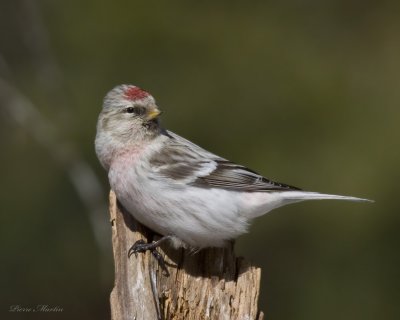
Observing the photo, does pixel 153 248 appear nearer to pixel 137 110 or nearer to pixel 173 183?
pixel 173 183

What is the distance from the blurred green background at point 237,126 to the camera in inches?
301

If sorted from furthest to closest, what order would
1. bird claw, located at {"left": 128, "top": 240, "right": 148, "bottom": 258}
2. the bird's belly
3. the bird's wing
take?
the bird's wing < the bird's belly < bird claw, located at {"left": 128, "top": 240, "right": 148, "bottom": 258}

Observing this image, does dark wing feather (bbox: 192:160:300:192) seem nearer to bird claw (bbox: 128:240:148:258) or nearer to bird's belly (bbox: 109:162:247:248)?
bird's belly (bbox: 109:162:247:248)

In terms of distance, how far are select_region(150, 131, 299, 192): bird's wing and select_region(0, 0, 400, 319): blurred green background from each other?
190 cm

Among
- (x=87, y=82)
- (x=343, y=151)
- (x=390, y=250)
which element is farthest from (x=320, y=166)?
(x=87, y=82)

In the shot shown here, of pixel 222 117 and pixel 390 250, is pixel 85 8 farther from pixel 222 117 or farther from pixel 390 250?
pixel 390 250

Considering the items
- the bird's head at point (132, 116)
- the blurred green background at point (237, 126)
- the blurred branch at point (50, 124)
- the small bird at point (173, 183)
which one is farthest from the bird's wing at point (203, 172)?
the blurred green background at point (237, 126)

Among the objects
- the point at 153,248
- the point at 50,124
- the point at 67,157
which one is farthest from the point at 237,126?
the point at 153,248

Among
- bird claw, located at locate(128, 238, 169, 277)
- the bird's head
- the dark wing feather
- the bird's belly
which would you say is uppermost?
the bird's head

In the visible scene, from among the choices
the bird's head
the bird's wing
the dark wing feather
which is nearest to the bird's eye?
the bird's head

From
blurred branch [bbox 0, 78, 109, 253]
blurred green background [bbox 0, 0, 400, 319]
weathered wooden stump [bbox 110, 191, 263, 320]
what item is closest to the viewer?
weathered wooden stump [bbox 110, 191, 263, 320]

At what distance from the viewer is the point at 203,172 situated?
5.23 m

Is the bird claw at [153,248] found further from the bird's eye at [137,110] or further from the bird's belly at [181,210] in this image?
the bird's eye at [137,110]

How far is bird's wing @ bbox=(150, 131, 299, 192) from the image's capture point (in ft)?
16.9
